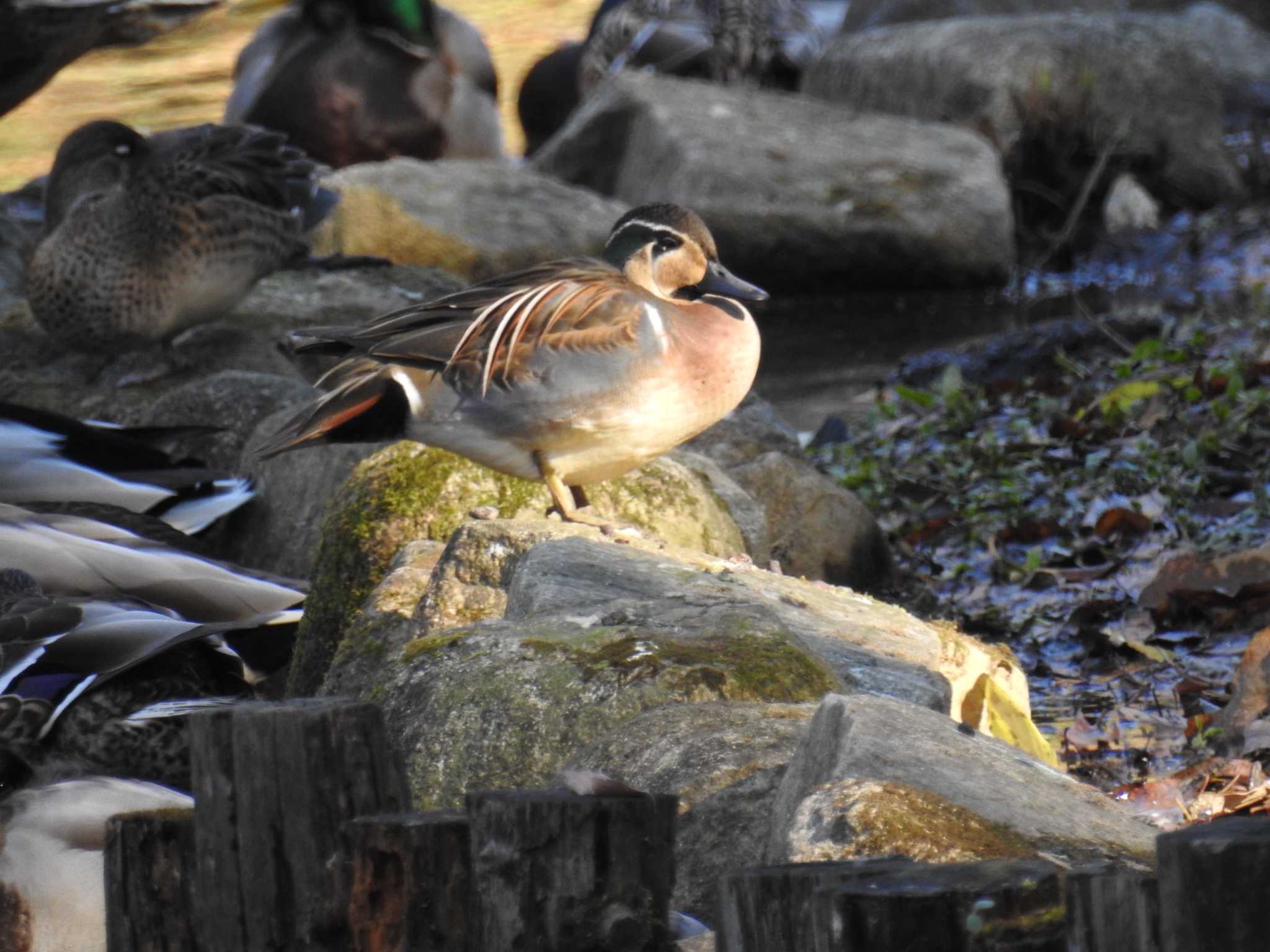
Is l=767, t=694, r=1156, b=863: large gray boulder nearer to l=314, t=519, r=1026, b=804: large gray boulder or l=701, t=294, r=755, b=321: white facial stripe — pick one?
l=314, t=519, r=1026, b=804: large gray boulder

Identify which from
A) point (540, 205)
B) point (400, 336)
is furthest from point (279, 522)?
point (540, 205)

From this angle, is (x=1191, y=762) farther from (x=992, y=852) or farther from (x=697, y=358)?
(x=992, y=852)

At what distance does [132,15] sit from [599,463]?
14.0ft

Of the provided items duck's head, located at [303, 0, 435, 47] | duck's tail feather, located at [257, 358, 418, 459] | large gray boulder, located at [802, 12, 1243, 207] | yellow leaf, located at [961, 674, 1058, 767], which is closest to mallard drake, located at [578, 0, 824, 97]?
large gray boulder, located at [802, 12, 1243, 207]

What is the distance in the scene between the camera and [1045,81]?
12.7 m

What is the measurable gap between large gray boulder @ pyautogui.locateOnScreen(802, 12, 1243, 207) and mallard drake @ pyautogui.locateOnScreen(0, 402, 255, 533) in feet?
28.5

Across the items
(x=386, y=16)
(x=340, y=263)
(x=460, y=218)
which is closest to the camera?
(x=340, y=263)

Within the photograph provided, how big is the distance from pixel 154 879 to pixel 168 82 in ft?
43.8

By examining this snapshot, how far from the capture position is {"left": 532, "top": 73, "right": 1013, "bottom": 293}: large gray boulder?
1094 centimetres

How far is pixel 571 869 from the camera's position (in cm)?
196

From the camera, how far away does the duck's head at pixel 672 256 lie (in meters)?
4.05

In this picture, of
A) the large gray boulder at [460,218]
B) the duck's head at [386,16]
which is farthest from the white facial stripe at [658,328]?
the duck's head at [386,16]

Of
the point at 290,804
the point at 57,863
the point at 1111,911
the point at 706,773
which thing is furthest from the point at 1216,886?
the point at 57,863

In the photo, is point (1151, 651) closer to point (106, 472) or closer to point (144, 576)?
point (144, 576)
